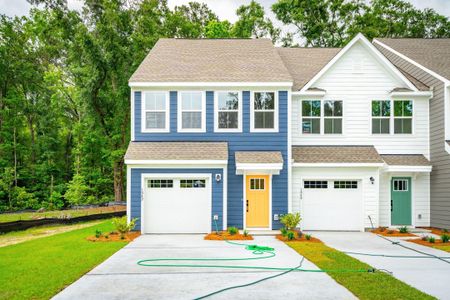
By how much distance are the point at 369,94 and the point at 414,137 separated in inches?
105

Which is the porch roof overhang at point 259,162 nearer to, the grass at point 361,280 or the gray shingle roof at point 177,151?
the gray shingle roof at point 177,151

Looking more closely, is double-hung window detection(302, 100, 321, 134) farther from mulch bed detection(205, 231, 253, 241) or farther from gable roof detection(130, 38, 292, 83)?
mulch bed detection(205, 231, 253, 241)

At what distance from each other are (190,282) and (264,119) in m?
10.7

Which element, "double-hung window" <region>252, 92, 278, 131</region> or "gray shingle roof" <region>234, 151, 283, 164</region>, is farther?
"double-hung window" <region>252, 92, 278, 131</region>

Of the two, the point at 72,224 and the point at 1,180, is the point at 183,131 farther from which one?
the point at 1,180

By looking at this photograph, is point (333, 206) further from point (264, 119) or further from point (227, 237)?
point (227, 237)

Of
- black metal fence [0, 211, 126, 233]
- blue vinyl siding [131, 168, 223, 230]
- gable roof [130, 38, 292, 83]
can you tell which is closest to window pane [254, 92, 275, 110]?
gable roof [130, 38, 292, 83]

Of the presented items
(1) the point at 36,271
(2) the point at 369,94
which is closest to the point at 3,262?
(1) the point at 36,271

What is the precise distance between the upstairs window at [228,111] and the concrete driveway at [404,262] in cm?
547

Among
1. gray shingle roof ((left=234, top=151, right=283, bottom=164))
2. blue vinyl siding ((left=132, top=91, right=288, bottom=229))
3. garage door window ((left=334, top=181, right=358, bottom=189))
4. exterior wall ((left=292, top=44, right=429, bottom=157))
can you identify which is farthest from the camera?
exterior wall ((left=292, top=44, right=429, bottom=157))

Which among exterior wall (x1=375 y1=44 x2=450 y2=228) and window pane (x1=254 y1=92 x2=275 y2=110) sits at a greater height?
window pane (x1=254 y1=92 x2=275 y2=110)

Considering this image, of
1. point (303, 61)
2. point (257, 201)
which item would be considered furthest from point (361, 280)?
point (303, 61)

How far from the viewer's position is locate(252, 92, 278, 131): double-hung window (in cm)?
1850

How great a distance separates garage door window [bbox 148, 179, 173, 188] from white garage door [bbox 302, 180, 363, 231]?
5.48 meters
